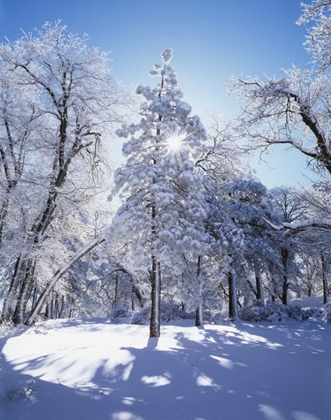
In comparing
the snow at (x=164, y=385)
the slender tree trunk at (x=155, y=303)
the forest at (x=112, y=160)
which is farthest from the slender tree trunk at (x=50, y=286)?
the snow at (x=164, y=385)

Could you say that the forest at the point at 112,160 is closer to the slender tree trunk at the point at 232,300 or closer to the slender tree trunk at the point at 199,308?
the slender tree trunk at the point at 199,308

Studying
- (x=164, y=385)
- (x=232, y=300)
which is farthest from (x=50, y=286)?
(x=232, y=300)

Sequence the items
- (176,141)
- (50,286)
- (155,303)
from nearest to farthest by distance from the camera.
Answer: (155,303) < (176,141) < (50,286)

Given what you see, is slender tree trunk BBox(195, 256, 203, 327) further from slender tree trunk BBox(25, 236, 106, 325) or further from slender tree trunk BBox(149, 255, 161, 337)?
slender tree trunk BBox(25, 236, 106, 325)

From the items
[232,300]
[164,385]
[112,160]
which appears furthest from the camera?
[232,300]

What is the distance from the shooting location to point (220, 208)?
1666 centimetres

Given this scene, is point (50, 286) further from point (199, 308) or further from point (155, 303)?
point (199, 308)

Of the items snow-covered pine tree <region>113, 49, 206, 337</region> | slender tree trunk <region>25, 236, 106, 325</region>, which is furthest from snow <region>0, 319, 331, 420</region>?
slender tree trunk <region>25, 236, 106, 325</region>

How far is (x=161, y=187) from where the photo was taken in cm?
941

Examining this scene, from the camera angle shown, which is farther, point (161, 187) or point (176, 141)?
point (176, 141)

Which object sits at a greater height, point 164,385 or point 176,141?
point 176,141

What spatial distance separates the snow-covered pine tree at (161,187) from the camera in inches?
362

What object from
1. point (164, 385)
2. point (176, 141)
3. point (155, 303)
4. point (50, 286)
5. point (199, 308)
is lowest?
point (199, 308)

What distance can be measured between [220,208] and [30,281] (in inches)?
448
